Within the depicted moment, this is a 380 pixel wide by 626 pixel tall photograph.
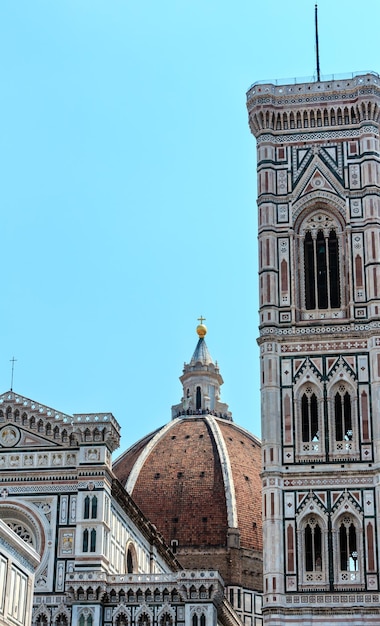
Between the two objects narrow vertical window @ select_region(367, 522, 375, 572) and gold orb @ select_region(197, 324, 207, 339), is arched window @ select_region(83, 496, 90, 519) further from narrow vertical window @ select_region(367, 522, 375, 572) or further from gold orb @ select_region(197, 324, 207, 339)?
gold orb @ select_region(197, 324, 207, 339)

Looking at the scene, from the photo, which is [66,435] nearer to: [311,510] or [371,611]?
[311,510]

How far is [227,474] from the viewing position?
7906cm

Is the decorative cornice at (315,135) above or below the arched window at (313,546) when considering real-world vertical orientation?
above

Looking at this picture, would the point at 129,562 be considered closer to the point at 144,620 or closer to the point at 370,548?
the point at 144,620

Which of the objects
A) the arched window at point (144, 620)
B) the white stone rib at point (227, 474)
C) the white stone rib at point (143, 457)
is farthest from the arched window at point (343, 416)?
the white stone rib at point (143, 457)

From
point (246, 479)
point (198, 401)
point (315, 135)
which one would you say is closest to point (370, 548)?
point (315, 135)

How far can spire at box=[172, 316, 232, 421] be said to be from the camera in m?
87.4

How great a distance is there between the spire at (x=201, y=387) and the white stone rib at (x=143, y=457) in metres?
2.23

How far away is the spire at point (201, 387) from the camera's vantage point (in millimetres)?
87375

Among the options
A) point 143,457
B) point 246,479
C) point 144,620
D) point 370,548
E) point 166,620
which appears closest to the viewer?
point 370,548

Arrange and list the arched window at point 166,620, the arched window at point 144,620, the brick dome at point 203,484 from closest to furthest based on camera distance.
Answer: the arched window at point 166,620 < the arched window at point 144,620 < the brick dome at point 203,484

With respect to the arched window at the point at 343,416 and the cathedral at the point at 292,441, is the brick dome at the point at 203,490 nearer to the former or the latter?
the cathedral at the point at 292,441

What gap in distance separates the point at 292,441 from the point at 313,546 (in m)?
3.39

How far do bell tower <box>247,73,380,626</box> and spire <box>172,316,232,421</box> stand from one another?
132ft
